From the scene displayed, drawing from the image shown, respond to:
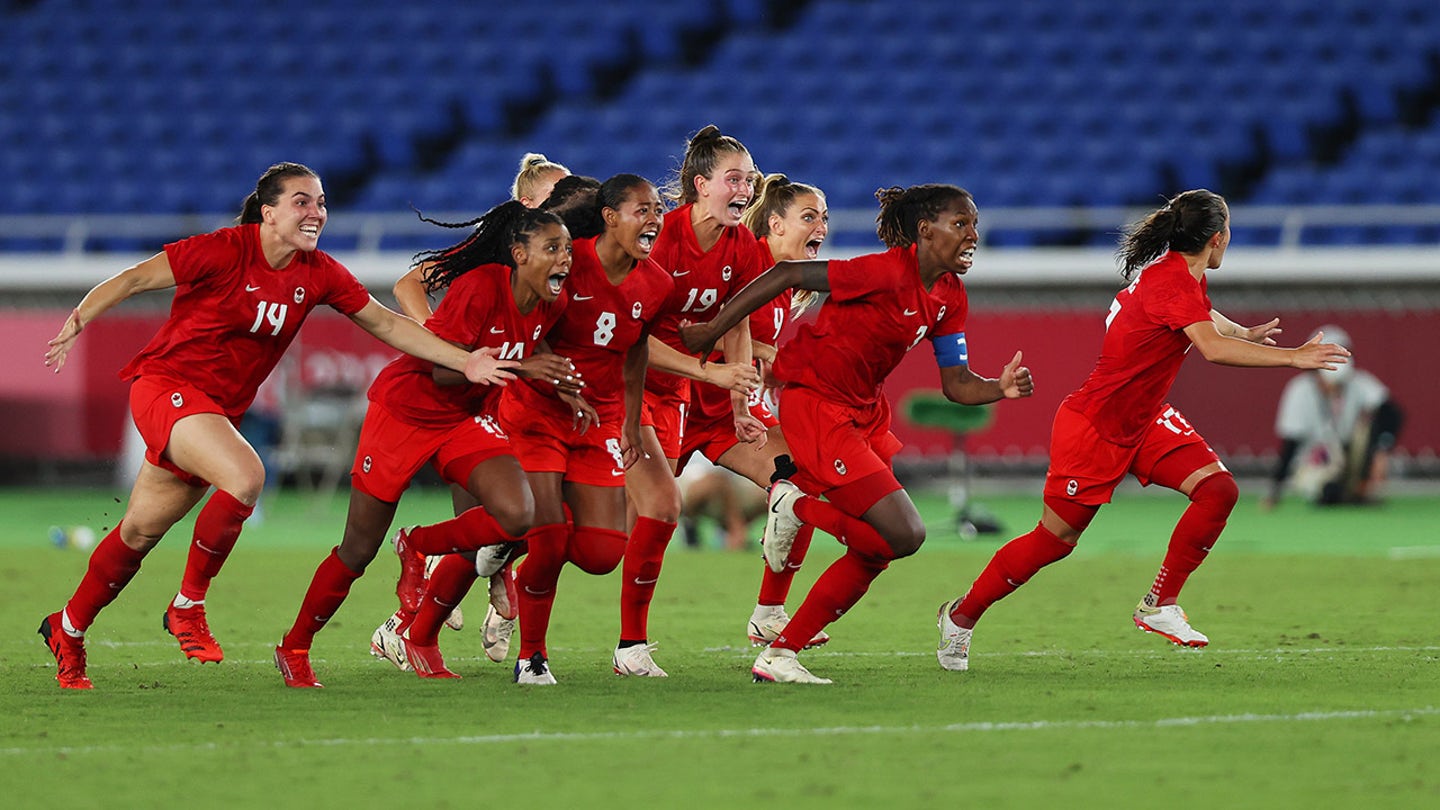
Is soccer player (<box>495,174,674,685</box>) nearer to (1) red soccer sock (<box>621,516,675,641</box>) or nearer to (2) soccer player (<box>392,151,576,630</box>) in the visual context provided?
(1) red soccer sock (<box>621,516,675,641</box>)

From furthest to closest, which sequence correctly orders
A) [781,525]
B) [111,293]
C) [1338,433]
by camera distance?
[1338,433] < [781,525] < [111,293]

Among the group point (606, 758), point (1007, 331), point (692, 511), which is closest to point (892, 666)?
point (606, 758)

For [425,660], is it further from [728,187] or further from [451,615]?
[728,187]

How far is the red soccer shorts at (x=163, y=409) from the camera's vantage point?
755 centimetres

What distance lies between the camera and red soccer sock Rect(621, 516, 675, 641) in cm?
789

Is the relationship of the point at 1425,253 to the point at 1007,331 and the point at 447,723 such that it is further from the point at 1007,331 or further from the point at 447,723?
the point at 447,723

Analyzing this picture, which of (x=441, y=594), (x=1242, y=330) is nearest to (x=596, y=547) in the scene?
(x=441, y=594)

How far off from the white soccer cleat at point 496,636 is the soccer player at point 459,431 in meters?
0.64

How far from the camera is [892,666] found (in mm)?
8125

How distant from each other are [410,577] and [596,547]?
1319mm

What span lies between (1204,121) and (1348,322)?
376 cm

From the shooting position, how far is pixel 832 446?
7715 mm

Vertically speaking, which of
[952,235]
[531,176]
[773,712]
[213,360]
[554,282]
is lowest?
[773,712]

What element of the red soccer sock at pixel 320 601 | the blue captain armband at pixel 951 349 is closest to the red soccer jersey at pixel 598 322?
the red soccer sock at pixel 320 601
